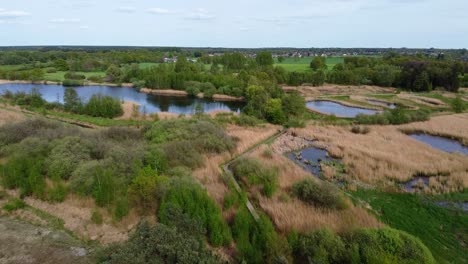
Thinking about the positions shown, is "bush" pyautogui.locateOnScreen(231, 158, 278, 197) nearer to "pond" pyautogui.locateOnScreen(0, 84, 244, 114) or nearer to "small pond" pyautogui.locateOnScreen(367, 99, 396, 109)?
"pond" pyautogui.locateOnScreen(0, 84, 244, 114)

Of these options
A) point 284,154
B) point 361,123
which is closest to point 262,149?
point 284,154

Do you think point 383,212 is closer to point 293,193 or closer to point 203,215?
point 293,193

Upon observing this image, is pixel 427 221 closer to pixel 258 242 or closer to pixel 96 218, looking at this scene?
pixel 258 242

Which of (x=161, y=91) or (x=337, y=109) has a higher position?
(x=161, y=91)

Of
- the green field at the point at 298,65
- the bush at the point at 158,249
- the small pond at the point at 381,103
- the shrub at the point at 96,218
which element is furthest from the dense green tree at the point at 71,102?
the green field at the point at 298,65

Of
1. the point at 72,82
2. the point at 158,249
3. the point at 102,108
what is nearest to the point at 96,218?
the point at 158,249

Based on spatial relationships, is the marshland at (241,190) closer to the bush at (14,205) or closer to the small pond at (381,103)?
the bush at (14,205)
